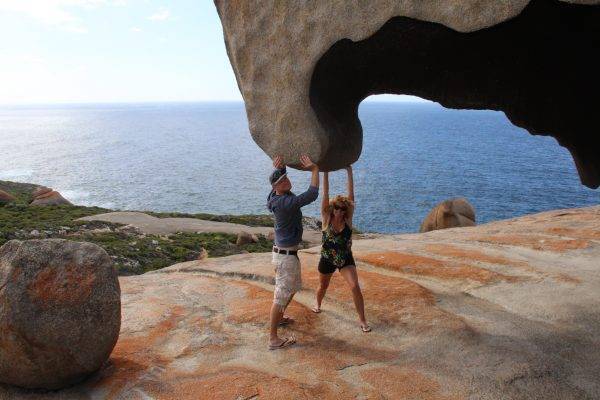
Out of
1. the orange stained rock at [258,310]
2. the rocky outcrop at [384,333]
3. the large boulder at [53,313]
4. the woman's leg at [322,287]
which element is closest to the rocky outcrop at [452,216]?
the rocky outcrop at [384,333]

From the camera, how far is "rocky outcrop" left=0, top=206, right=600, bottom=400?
6332 mm

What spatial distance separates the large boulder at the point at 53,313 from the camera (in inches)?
258

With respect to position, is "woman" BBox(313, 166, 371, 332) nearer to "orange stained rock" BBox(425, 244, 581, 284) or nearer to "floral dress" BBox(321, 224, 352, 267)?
"floral dress" BBox(321, 224, 352, 267)

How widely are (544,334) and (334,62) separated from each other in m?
4.77

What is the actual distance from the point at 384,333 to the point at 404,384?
1372mm

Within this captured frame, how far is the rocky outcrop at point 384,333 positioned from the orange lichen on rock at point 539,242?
0.19 m

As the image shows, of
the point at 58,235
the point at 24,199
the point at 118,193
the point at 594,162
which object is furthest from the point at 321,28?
the point at 118,193

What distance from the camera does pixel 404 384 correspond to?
6242 mm

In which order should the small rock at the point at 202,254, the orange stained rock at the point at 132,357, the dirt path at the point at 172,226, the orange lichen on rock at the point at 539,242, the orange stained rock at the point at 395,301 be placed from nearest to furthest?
1. the orange stained rock at the point at 132,357
2. the orange stained rock at the point at 395,301
3. the orange lichen on rock at the point at 539,242
4. the small rock at the point at 202,254
5. the dirt path at the point at 172,226

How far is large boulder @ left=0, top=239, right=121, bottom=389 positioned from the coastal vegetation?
64.6 feet

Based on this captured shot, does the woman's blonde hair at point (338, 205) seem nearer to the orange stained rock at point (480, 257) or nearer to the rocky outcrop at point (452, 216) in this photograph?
the orange stained rock at point (480, 257)

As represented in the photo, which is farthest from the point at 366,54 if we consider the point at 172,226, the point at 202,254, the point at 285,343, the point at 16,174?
the point at 16,174

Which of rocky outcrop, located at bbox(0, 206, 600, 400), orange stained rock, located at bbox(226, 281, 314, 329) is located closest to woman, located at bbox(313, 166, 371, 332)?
rocky outcrop, located at bbox(0, 206, 600, 400)

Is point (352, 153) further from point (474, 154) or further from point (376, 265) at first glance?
point (474, 154)
